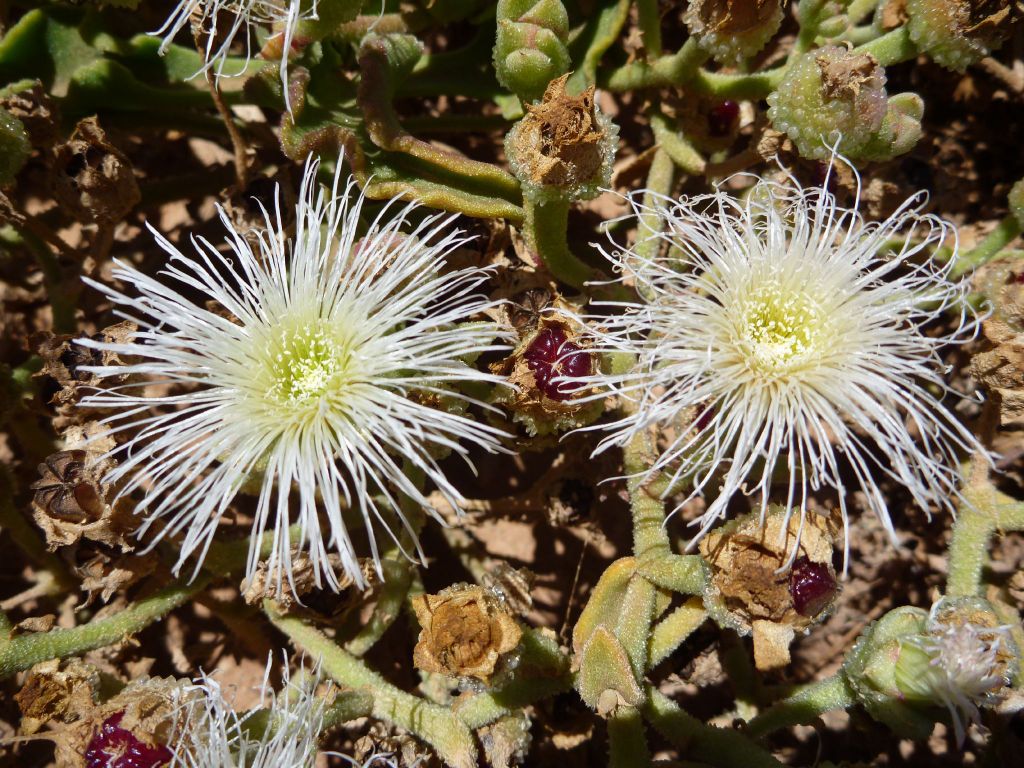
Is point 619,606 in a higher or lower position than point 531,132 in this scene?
lower

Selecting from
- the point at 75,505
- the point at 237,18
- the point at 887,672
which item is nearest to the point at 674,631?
the point at 887,672

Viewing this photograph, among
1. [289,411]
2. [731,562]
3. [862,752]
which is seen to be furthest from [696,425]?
[862,752]

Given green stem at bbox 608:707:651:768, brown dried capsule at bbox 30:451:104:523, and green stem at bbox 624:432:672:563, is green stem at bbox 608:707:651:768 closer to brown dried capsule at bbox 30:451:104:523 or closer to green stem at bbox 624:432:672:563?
green stem at bbox 624:432:672:563

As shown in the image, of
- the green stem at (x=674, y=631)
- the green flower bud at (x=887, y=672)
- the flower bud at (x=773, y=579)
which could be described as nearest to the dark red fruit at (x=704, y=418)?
the flower bud at (x=773, y=579)

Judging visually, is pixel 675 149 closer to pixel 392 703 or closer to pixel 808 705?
pixel 808 705

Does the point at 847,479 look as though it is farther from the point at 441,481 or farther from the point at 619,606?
the point at 441,481
